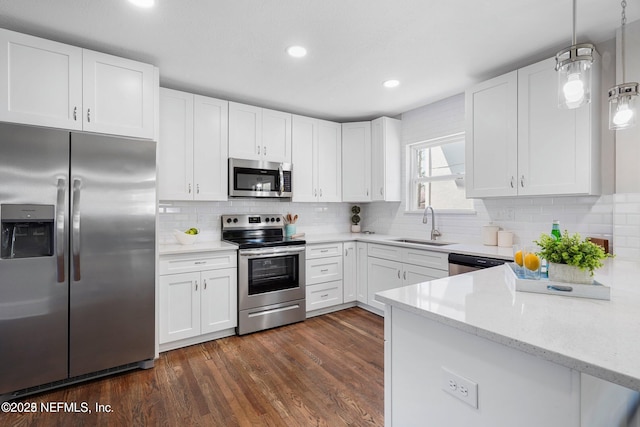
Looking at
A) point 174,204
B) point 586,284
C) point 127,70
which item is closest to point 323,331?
point 174,204

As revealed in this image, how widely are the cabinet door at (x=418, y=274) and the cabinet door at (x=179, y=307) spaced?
2.08m

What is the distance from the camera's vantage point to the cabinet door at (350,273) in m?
3.93

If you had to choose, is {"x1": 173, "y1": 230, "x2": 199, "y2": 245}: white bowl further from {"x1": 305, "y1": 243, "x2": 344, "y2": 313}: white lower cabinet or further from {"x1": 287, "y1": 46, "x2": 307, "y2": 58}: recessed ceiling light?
{"x1": 287, "y1": 46, "x2": 307, "y2": 58}: recessed ceiling light

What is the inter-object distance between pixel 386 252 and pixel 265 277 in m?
1.37

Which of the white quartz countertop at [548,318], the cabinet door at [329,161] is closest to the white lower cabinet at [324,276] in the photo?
the cabinet door at [329,161]

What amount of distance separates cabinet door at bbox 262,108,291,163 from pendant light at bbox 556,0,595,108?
2862 millimetres

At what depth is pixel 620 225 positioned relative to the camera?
223 centimetres

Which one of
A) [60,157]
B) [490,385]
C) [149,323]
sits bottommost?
[149,323]

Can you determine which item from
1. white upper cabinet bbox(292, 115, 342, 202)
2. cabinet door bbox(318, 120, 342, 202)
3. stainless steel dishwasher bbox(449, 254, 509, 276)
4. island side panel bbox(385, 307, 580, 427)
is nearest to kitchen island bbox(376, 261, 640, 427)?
island side panel bbox(385, 307, 580, 427)

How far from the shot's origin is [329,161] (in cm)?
423

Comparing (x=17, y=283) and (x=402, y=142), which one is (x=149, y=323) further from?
(x=402, y=142)

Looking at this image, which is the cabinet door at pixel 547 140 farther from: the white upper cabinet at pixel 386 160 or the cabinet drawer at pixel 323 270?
the cabinet drawer at pixel 323 270

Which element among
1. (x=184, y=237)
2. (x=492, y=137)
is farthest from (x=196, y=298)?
(x=492, y=137)

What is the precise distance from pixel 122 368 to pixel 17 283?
963mm
